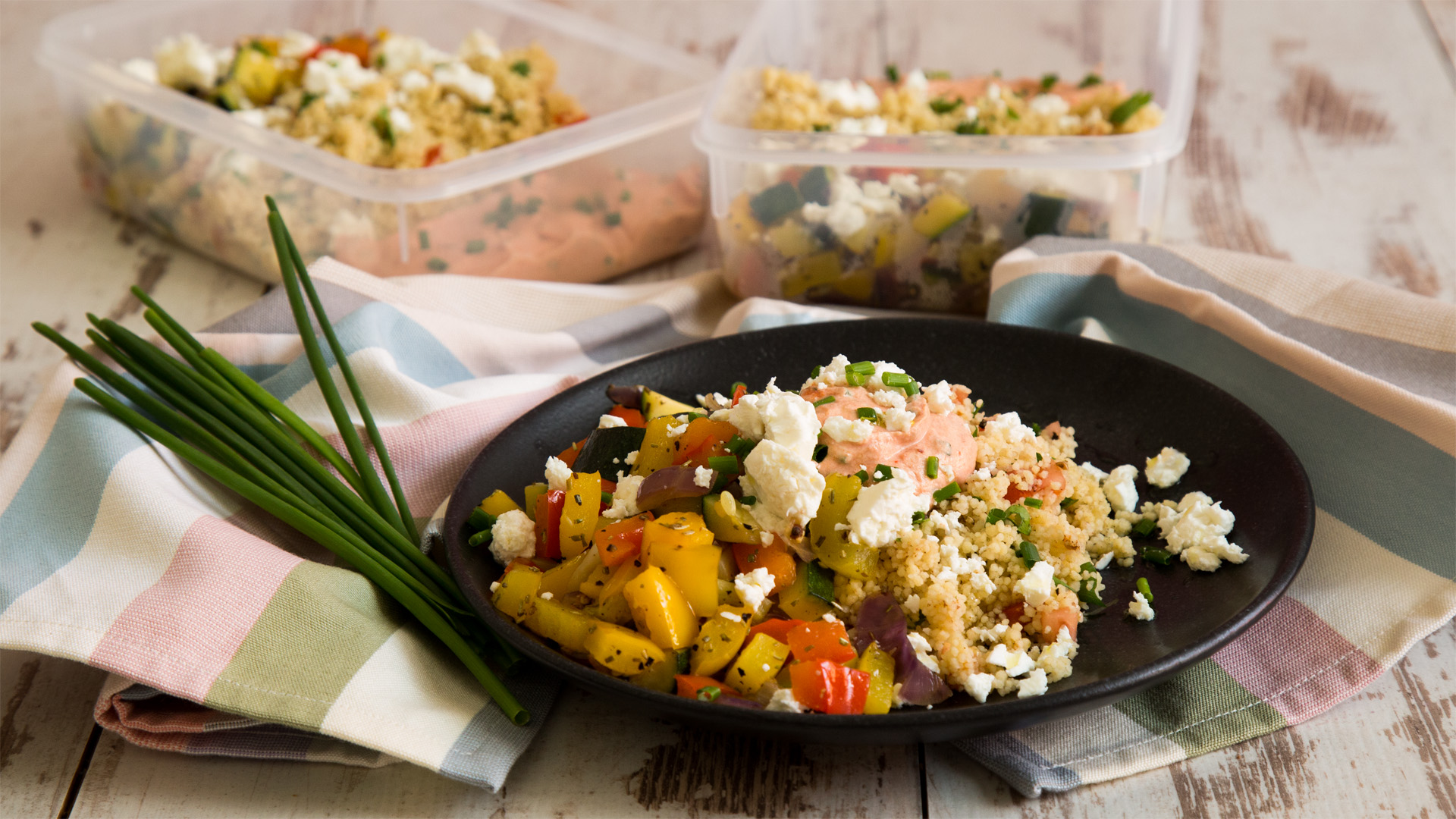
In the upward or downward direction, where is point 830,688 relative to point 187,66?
downward

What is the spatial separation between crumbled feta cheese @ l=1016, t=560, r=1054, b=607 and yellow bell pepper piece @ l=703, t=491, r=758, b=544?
12.2 inches

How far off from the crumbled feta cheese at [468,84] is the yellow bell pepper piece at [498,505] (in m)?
1.31

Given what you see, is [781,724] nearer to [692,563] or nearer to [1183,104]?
[692,563]

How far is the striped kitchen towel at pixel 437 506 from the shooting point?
139 centimetres

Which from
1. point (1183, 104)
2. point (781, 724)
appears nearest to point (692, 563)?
point (781, 724)

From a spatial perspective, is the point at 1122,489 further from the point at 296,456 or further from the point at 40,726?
the point at 40,726

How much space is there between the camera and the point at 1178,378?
1745mm

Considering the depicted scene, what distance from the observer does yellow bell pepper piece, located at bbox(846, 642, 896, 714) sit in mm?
1268

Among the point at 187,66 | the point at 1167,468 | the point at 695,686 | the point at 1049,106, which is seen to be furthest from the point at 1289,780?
the point at 187,66

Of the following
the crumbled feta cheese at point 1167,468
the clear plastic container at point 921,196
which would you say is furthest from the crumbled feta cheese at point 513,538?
the clear plastic container at point 921,196

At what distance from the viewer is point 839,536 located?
1.39 meters

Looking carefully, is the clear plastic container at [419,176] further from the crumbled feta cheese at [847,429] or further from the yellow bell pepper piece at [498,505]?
the crumbled feta cheese at [847,429]

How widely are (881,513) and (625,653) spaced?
33cm

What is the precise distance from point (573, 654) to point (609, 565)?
108 mm
